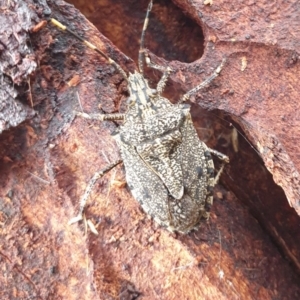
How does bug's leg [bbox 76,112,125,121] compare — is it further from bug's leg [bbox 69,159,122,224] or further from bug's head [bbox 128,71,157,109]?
bug's leg [bbox 69,159,122,224]

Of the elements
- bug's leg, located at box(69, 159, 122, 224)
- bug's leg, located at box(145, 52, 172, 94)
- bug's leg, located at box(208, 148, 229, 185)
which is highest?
bug's leg, located at box(145, 52, 172, 94)

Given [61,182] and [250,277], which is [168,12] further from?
[250,277]

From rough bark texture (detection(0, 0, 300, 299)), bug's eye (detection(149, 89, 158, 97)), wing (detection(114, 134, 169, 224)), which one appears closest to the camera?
rough bark texture (detection(0, 0, 300, 299))

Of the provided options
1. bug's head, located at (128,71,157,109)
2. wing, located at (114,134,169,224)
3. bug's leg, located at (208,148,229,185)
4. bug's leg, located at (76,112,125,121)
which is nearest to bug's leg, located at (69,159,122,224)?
wing, located at (114,134,169,224)

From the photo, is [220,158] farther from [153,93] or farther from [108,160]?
[108,160]

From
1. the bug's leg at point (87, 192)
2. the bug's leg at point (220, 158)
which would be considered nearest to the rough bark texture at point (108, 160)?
the bug's leg at point (87, 192)

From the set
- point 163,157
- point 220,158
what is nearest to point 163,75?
point 163,157

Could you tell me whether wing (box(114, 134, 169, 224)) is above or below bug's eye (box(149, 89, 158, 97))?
below

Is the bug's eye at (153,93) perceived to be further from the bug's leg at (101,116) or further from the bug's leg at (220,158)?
the bug's leg at (220,158)

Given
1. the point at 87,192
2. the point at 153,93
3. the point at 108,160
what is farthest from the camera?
the point at 153,93
